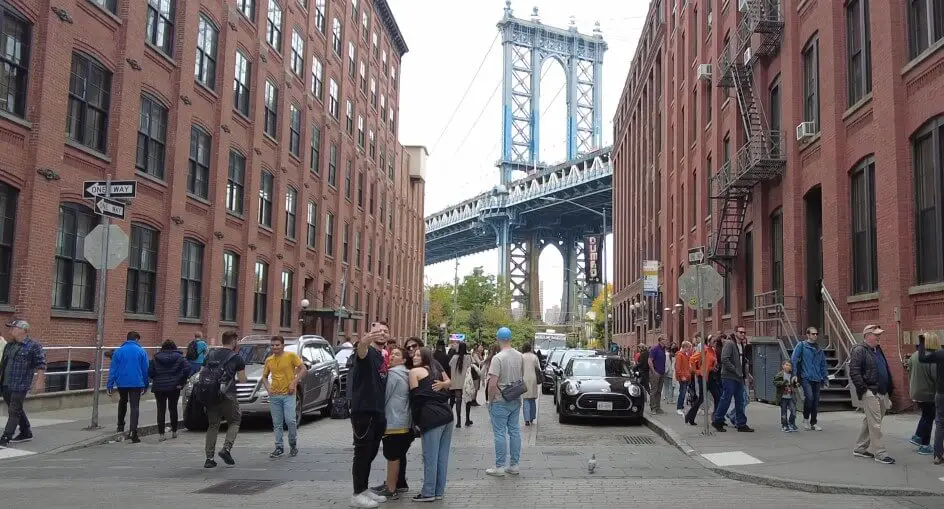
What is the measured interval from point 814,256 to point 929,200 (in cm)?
591

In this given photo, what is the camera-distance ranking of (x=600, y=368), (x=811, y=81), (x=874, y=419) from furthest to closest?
(x=811, y=81), (x=600, y=368), (x=874, y=419)

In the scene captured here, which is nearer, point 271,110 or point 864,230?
point 864,230

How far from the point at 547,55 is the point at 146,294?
12455cm

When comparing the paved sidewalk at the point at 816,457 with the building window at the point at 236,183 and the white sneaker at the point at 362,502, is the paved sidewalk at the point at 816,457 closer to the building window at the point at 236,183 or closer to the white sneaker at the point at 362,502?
the white sneaker at the point at 362,502

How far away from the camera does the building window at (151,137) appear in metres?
21.8

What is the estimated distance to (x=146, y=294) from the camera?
73.2 ft

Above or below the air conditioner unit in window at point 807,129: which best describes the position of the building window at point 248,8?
above

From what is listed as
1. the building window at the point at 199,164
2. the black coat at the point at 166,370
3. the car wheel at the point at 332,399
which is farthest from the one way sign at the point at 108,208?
the building window at the point at 199,164

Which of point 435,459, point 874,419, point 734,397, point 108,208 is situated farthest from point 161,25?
point 874,419

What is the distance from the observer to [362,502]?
8008 mm

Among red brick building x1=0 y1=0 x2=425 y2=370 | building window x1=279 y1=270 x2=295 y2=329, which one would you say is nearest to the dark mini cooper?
red brick building x1=0 y1=0 x2=425 y2=370

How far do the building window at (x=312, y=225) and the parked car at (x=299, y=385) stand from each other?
1893 centimetres

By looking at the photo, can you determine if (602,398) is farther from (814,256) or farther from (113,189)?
(113,189)

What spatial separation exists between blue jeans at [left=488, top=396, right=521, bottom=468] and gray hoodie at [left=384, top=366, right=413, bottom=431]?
2.15 m
